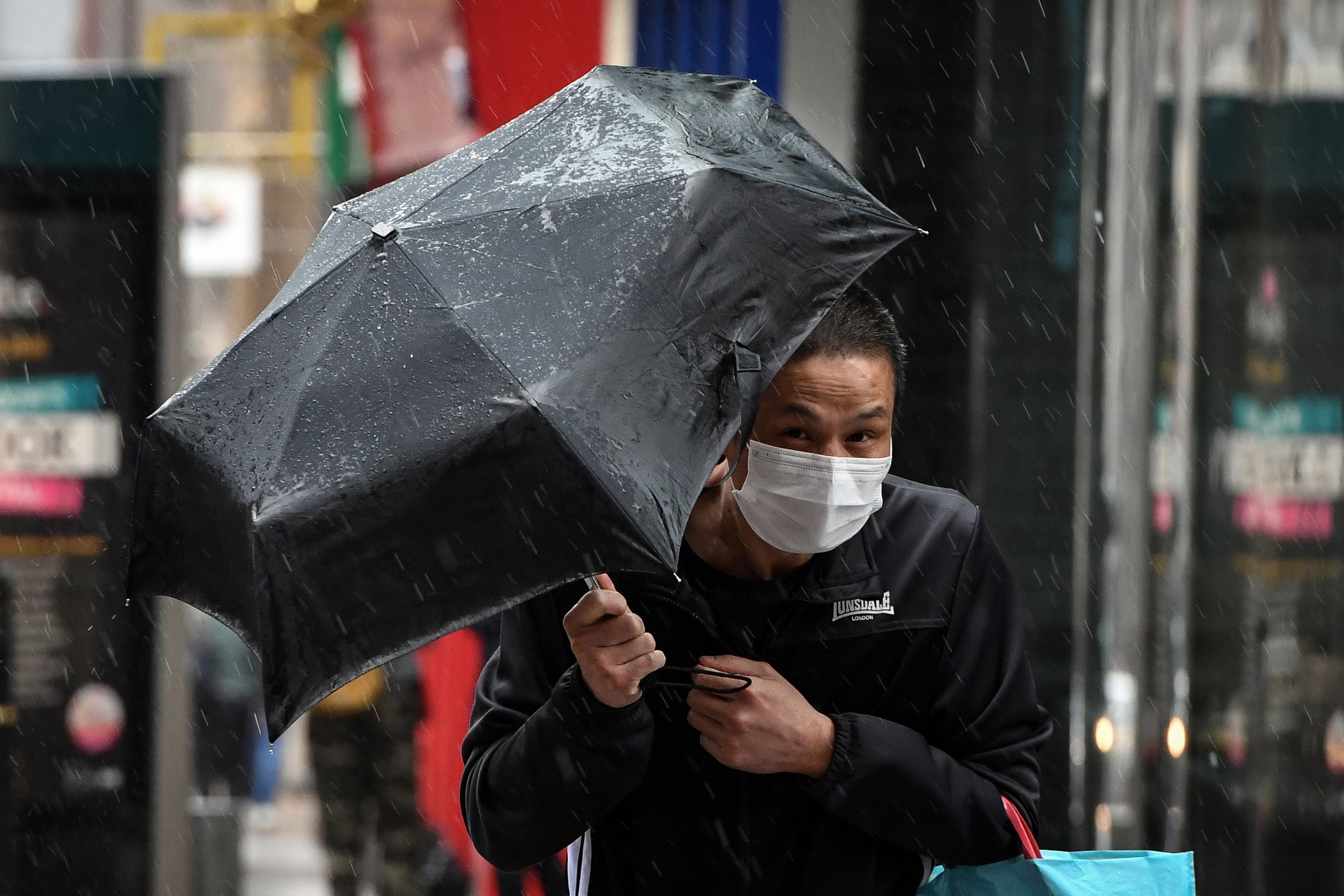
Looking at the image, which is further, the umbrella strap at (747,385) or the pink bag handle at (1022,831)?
the pink bag handle at (1022,831)

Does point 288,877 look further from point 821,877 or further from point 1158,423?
point 821,877

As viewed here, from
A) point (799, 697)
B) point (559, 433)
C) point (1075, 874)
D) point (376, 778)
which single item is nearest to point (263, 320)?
point (559, 433)

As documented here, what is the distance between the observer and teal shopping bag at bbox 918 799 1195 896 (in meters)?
1.94

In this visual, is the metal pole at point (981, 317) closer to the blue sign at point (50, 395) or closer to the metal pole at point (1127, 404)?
the metal pole at point (1127, 404)

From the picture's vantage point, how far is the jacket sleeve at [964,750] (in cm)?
192

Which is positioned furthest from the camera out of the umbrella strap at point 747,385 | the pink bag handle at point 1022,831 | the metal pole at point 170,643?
the metal pole at point 170,643

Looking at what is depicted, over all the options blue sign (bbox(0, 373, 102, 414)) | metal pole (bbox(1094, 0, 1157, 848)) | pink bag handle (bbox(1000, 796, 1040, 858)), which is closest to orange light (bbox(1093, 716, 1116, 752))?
metal pole (bbox(1094, 0, 1157, 848))

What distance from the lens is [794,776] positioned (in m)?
2.03

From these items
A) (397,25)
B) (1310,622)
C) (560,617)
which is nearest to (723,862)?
(560,617)

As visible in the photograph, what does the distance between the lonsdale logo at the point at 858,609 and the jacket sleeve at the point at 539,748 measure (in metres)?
0.29

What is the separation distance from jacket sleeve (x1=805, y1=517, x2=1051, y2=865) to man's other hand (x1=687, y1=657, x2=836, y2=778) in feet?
0.11

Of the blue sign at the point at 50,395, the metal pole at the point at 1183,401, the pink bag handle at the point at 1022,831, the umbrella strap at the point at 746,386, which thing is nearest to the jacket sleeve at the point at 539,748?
the umbrella strap at the point at 746,386

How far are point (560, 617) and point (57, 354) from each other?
3.81 meters

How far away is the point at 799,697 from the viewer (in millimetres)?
1929
